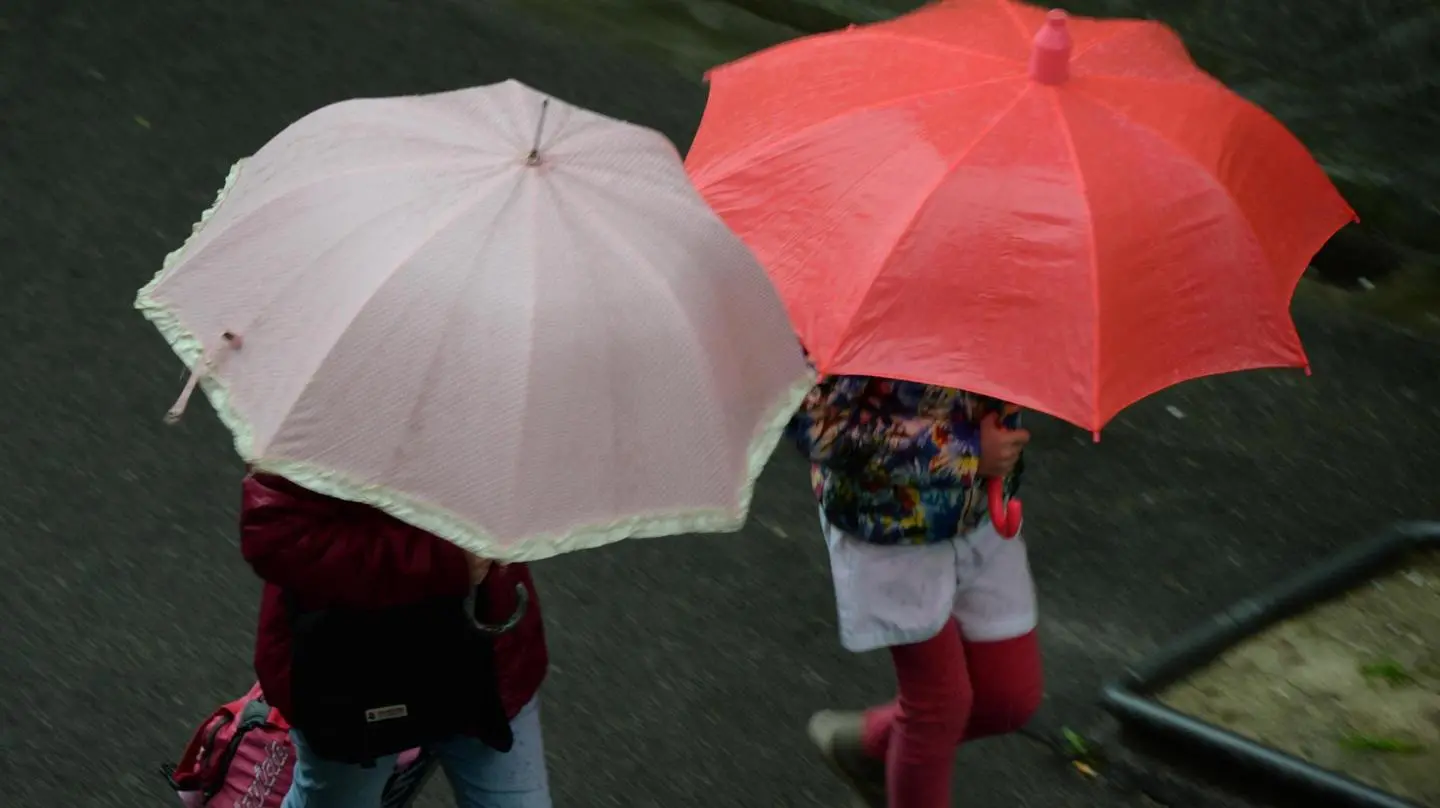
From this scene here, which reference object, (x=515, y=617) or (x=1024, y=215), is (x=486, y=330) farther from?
(x=1024, y=215)

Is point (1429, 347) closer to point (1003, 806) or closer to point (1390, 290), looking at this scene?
point (1390, 290)

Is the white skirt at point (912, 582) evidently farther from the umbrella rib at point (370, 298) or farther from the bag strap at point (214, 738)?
the umbrella rib at point (370, 298)

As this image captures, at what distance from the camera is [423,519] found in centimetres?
231

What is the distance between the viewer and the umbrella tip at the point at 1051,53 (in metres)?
3.04

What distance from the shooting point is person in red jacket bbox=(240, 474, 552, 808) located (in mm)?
2646

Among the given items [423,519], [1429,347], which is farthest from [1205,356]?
[1429,347]

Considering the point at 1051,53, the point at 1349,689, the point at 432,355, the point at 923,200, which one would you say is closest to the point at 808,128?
the point at 923,200

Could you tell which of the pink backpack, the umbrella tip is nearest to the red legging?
the pink backpack

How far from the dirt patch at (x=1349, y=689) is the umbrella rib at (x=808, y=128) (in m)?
1.92

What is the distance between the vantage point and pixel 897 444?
3.15m

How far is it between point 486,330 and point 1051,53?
1266 millimetres

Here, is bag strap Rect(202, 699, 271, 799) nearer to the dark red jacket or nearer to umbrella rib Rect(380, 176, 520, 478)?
Answer: the dark red jacket

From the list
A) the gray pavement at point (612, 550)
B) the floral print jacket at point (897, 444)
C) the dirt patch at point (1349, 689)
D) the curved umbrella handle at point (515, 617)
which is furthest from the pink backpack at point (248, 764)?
the dirt patch at point (1349, 689)

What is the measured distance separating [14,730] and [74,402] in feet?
4.66
